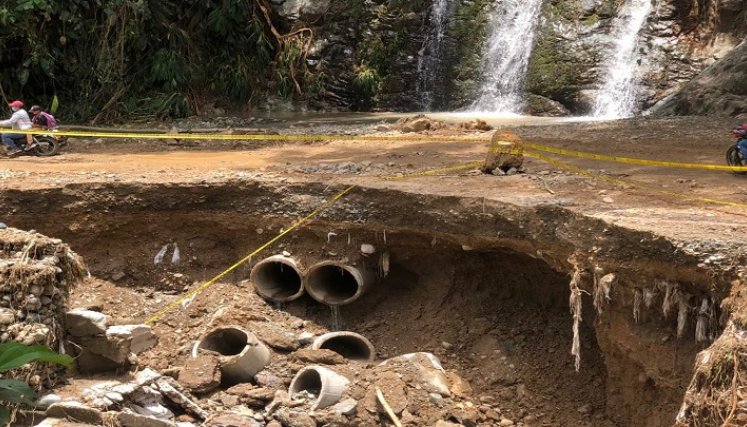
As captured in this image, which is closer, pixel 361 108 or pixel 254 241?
pixel 254 241

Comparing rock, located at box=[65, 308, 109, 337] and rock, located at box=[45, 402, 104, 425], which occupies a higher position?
rock, located at box=[65, 308, 109, 337]

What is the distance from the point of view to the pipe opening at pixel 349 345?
7086 mm

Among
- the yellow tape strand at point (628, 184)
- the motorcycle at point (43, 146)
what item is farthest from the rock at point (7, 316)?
the motorcycle at point (43, 146)

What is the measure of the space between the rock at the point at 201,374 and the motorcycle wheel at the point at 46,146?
497cm

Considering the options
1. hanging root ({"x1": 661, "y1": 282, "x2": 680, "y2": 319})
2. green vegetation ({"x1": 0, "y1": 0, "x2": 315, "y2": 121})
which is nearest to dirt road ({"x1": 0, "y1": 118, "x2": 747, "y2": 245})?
hanging root ({"x1": 661, "y1": 282, "x2": 680, "y2": 319})

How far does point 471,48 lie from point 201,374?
411 inches

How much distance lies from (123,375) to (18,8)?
8.79 meters

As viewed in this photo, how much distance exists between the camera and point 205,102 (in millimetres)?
14875

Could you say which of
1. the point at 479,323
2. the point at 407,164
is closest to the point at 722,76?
the point at 407,164

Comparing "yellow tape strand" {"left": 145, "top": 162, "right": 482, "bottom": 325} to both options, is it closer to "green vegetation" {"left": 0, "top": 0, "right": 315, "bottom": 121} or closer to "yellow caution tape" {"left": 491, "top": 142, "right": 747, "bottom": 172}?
"yellow caution tape" {"left": 491, "top": 142, "right": 747, "bottom": 172}

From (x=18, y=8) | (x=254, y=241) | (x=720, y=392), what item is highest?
(x=18, y=8)

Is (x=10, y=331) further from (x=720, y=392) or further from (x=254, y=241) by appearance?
(x=720, y=392)

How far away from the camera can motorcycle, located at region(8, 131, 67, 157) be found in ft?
33.9

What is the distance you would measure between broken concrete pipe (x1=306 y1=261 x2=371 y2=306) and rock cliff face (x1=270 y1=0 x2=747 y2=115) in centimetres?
750
